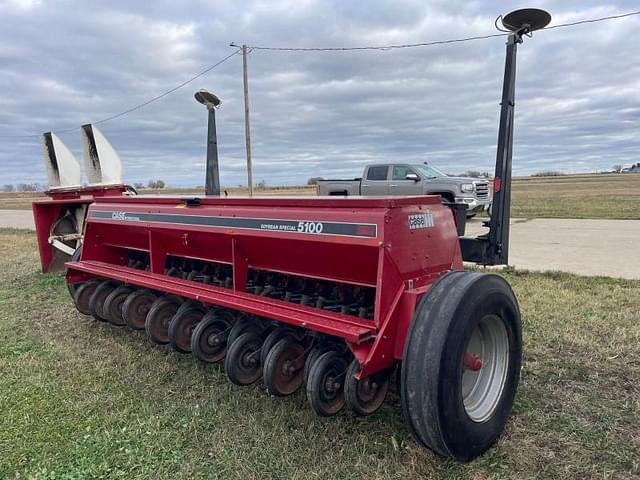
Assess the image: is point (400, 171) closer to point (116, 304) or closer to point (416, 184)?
point (416, 184)

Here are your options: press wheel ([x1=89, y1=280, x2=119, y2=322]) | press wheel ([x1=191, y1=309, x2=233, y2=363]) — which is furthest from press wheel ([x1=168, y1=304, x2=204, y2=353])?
press wheel ([x1=89, y1=280, x2=119, y2=322])

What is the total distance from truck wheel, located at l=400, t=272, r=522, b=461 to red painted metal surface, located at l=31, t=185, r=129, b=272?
5126 mm

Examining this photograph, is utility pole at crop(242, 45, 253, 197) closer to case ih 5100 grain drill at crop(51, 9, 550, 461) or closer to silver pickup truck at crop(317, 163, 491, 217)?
silver pickup truck at crop(317, 163, 491, 217)

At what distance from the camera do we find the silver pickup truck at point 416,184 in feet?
Result: 46.5

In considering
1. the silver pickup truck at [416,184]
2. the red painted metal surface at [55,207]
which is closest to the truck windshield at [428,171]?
the silver pickup truck at [416,184]

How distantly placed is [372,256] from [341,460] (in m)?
1.12

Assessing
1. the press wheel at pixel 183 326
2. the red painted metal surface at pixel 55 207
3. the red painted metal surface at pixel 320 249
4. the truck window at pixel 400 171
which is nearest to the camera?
the red painted metal surface at pixel 320 249

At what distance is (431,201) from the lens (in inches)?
118

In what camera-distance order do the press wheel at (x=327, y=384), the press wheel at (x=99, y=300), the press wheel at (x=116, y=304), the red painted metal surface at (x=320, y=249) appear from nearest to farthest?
the red painted metal surface at (x=320, y=249) → the press wheel at (x=327, y=384) → the press wheel at (x=116, y=304) → the press wheel at (x=99, y=300)

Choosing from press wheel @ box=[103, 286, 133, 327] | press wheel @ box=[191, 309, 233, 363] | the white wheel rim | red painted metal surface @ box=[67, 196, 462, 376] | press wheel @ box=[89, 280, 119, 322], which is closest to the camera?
red painted metal surface @ box=[67, 196, 462, 376]

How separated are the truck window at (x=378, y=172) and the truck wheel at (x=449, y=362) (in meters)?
12.6

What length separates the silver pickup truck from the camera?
559 inches

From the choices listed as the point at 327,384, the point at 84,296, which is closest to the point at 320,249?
the point at 327,384

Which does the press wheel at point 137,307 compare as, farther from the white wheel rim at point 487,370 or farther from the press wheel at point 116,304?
the white wheel rim at point 487,370
